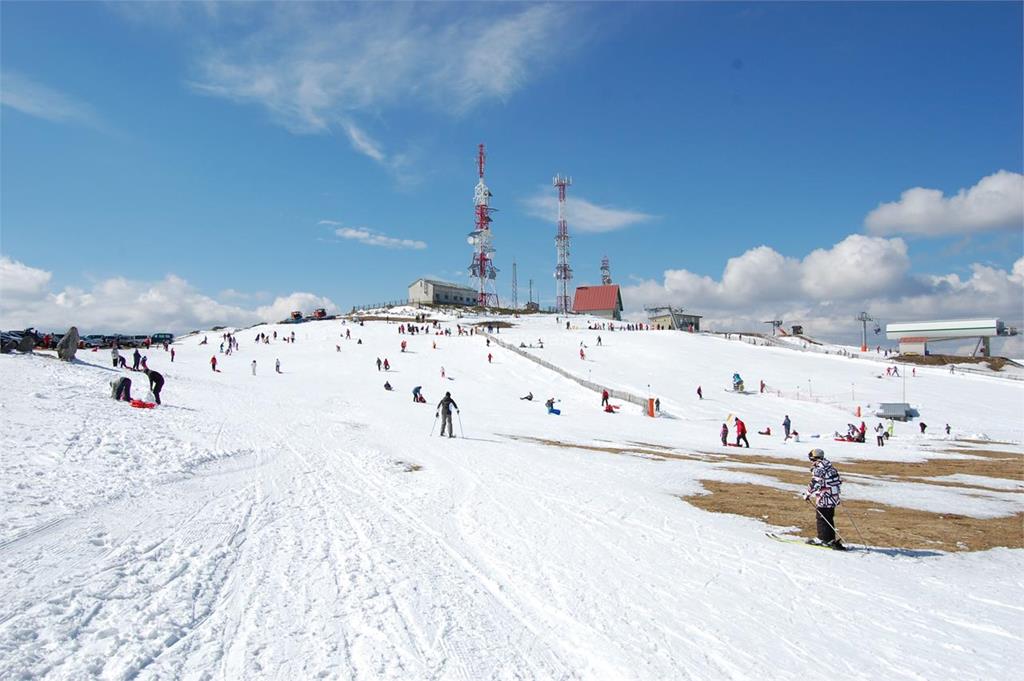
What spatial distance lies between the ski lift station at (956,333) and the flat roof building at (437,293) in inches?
2781

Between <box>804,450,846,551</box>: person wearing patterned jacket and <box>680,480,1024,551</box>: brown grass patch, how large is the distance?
0.62 meters

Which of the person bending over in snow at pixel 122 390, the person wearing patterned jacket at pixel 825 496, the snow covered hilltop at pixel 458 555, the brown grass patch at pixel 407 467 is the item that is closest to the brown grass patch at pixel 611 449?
the snow covered hilltop at pixel 458 555

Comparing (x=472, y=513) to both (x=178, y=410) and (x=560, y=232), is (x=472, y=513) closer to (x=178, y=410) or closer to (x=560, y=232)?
(x=178, y=410)

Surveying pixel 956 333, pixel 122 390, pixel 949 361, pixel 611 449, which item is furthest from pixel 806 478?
pixel 956 333

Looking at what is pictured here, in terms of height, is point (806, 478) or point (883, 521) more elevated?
point (883, 521)

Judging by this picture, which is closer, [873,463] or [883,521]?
A: [883,521]

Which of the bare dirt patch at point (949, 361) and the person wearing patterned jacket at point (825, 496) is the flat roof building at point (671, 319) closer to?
the bare dirt patch at point (949, 361)

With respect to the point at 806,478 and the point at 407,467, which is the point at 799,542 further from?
the point at 407,467

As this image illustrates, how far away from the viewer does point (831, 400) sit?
134 ft

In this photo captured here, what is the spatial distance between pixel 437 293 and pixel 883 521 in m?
97.1

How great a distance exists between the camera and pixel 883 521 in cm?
1166

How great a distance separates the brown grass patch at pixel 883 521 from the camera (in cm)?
1019

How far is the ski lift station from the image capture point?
72137mm

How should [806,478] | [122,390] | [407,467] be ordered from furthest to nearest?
[122,390]
[806,478]
[407,467]
